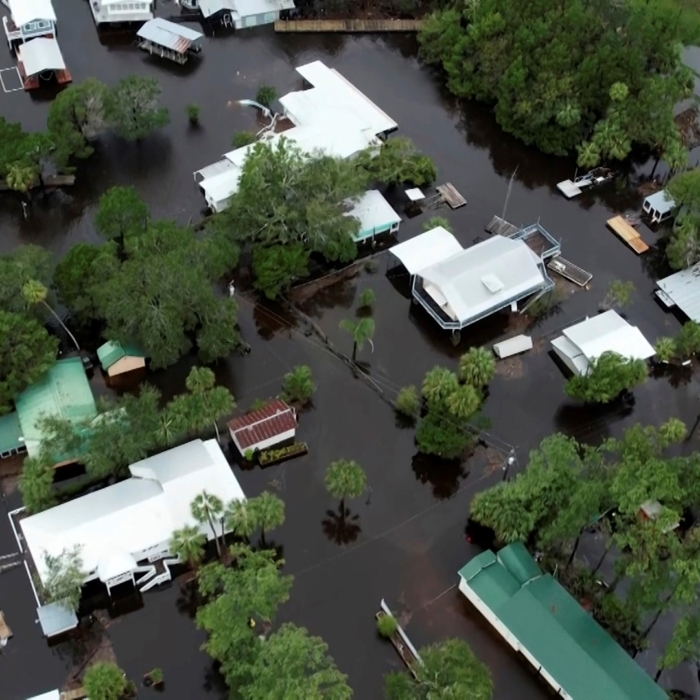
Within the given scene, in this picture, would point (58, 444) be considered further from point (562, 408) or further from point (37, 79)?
point (37, 79)

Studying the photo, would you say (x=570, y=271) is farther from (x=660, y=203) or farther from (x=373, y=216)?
(x=373, y=216)

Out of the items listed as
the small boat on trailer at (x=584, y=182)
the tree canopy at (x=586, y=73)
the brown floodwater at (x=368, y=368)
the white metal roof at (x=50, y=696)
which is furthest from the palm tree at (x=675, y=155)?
the white metal roof at (x=50, y=696)

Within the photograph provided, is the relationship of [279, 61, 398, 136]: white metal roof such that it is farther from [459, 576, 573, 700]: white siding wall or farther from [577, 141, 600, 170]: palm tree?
[459, 576, 573, 700]: white siding wall

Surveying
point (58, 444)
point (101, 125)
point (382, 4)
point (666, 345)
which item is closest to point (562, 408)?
point (666, 345)

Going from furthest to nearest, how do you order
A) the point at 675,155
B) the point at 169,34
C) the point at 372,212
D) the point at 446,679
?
1. the point at 169,34
2. the point at 675,155
3. the point at 372,212
4. the point at 446,679

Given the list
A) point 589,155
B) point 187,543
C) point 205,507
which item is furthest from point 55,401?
point 589,155

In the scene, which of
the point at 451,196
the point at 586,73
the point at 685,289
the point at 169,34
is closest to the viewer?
the point at 685,289
